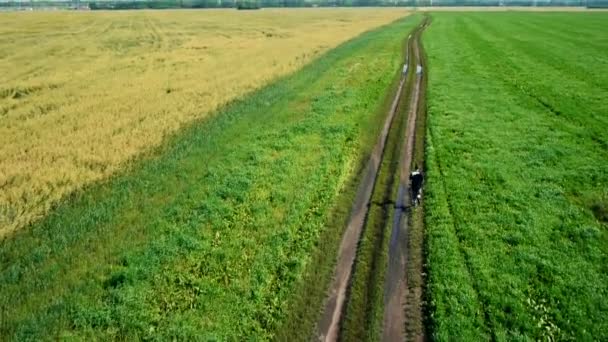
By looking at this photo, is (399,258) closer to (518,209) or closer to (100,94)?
(518,209)

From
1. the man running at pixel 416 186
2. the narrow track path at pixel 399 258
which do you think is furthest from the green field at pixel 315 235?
the man running at pixel 416 186

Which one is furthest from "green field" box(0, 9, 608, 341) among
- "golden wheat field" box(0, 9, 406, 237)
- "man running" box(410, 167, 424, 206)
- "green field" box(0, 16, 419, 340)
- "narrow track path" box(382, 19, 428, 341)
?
"golden wheat field" box(0, 9, 406, 237)

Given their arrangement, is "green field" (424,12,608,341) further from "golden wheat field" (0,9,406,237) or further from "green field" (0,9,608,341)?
"golden wheat field" (0,9,406,237)

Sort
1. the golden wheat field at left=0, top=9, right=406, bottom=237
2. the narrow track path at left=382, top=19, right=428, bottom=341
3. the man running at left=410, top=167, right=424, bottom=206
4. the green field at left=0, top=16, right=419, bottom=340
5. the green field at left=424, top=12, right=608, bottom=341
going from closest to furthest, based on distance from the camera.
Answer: the narrow track path at left=382, top=19, right=428, bottom=341
the green field at left=424, top=12, right=608, bottom=341
the green field at left=0, top=16, right=419, bottom=340
the man running at left=410, top=167, right=424, bottom=206
the golden wheat field at left=0, top=9, right=406, bottom=237

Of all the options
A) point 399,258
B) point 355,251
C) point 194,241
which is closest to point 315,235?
point 355,251

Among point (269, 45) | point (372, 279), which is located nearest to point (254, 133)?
point (372, 279)
